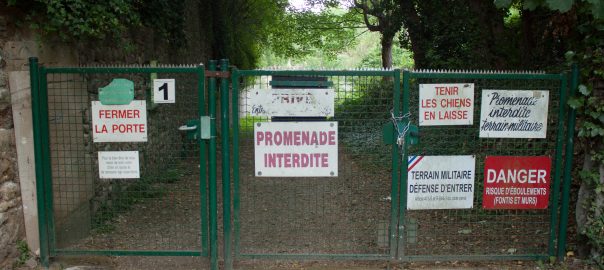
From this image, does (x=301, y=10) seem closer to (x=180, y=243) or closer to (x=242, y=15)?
(x=242, y=15)

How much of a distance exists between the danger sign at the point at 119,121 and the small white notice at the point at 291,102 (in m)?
1.00

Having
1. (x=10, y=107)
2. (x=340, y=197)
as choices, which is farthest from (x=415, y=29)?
(x=10, y=107)

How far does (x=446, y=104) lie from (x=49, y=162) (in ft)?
11.9

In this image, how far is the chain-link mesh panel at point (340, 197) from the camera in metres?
4.55

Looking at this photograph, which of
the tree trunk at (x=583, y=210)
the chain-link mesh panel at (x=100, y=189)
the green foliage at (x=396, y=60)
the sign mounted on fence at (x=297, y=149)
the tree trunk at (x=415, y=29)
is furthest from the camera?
the green foliage at (x=396, y=60)

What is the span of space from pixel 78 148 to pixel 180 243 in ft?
4.82

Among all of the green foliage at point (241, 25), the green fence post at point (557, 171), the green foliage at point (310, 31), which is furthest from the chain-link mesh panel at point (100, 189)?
the green foliage at point (310, 31)

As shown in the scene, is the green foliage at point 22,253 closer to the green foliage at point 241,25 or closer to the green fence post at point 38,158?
the green fence post at point 38,158

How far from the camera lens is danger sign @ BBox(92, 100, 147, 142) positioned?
4488 mm

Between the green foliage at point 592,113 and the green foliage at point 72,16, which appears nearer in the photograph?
the green foliage at point 592,113

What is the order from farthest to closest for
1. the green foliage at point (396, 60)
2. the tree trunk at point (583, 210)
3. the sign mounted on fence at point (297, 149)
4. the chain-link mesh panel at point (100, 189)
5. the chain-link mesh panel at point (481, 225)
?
the green foliage at point (396, 60), the chain-link mesh panel at point (100, 189), the chain-link mesh panel at point (481, 225), the tree trunk at point (583, 210), the sign mounted on fence at point (297, 149)

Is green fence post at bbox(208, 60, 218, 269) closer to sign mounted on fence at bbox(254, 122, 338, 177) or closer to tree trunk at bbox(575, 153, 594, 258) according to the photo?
sign mounted on fence at bbox(254, 122, 338, 177)

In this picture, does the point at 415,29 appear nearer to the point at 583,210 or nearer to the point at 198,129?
the point at 583,210

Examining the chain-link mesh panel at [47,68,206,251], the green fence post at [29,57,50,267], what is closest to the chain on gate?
the chain-link mesh panel at [47,68,206,251]
